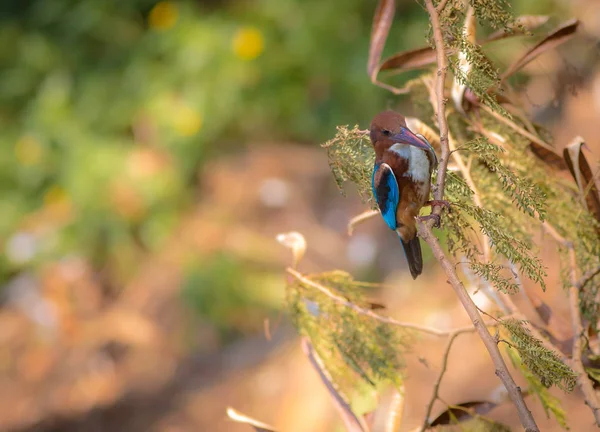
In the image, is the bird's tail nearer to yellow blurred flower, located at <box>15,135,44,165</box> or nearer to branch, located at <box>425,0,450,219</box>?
branch, located at <box>425,0,450,219</box>

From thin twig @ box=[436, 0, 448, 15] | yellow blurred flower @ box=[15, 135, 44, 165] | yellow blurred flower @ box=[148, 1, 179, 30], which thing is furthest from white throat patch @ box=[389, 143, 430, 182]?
yellow blurred flower @ box=[15, 135, 44, 165]

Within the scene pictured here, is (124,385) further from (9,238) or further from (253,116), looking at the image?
(253,116)

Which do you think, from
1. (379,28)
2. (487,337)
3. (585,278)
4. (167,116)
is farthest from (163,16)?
(487,337)

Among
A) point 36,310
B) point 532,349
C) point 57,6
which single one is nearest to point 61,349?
point 36,310

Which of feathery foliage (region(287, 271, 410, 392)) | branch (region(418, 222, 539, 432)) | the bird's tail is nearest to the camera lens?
branch (region(418, 222, 539, 432))

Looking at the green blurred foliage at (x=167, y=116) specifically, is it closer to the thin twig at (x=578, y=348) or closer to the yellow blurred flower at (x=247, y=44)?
the yellow blurred flower at (x=247, y=44)

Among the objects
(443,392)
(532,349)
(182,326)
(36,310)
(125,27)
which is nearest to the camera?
(532,349)
